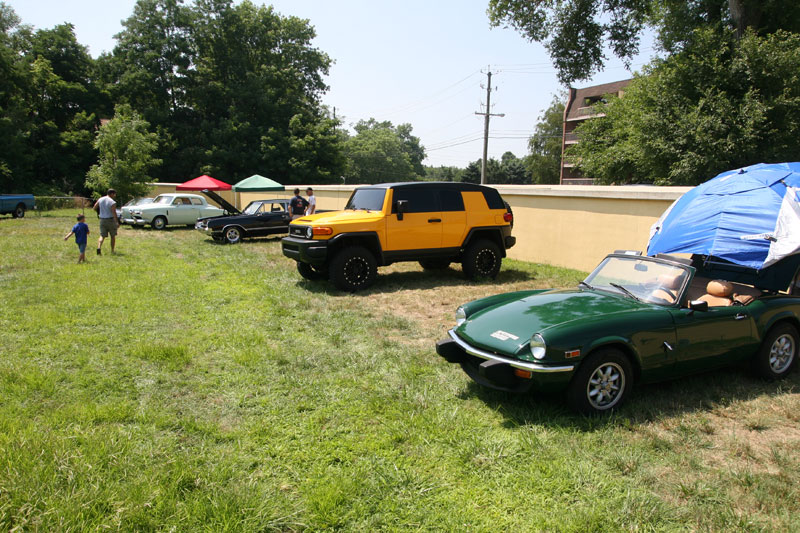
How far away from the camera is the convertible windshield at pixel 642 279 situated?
482 cm

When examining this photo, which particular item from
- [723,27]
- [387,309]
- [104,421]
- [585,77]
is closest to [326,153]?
[585,77]

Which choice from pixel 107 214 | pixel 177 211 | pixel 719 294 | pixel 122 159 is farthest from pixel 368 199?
pixel 122 159

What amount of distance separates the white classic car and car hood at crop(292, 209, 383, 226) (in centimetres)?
1349

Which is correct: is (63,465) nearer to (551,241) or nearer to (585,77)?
(551,241)

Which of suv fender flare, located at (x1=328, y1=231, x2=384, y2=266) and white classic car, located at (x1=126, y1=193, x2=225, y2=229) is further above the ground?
white classic car, located at (x1=126, y1=193, x2=225, y2=229)

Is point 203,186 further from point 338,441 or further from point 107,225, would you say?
point 338,441

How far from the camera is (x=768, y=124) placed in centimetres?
1602

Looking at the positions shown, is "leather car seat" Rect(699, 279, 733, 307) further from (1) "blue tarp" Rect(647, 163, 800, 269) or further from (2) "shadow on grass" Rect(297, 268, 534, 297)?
(2) "shadow on grass" Rect(297, 268, 534, 297)

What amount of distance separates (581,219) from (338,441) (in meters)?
9.53

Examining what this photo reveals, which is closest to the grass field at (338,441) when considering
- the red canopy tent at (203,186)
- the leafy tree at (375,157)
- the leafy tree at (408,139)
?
the red canopy tent at (203,186)

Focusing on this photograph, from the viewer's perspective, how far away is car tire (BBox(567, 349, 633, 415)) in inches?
162

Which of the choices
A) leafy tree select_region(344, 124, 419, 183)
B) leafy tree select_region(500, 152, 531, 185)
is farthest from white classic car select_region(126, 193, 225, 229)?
leafy tree select_region(344, 124, 419, 183)

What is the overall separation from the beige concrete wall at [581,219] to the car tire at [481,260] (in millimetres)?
2380

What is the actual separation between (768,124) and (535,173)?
56.1 m
